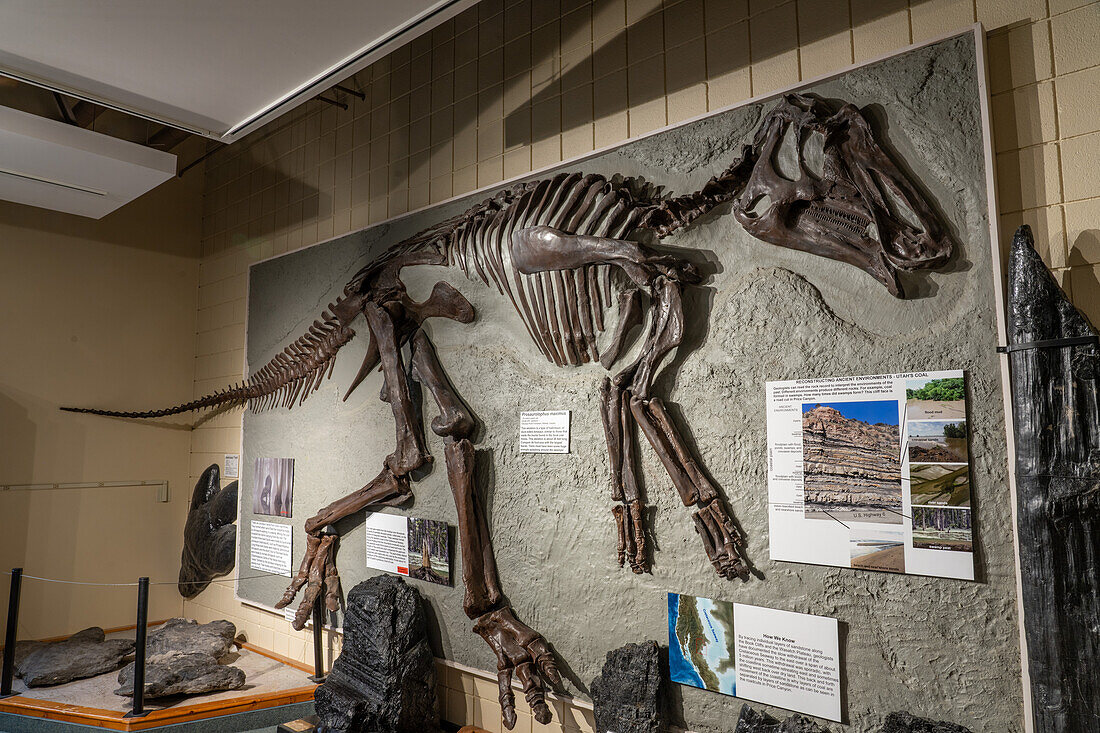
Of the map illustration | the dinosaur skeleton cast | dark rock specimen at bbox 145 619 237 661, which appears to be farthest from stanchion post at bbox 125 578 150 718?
the map illustration

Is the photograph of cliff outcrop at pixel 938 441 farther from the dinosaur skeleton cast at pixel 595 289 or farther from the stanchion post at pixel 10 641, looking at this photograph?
the stanchion post at pixel 10 641

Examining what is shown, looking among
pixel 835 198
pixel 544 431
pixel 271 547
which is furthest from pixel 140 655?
pixel 835 198

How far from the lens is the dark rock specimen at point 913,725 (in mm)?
1924

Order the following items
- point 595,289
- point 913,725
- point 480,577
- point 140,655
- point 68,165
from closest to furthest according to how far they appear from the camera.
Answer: point 913,725 → point 595,289 → point 480,577 → point 140,655 → point 68,165

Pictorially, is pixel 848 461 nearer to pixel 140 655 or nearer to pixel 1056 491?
pixel 1056 491

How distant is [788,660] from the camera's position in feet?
7.30

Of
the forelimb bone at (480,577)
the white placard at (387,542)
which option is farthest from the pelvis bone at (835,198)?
the white placard at (387,542)

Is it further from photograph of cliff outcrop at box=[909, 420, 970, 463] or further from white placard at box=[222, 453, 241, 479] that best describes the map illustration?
white placard at box=[222, 453, 241, 479]

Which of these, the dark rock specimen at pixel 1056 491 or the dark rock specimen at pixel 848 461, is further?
the dark rock specimen at pixel 848 461

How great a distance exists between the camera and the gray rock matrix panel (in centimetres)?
197

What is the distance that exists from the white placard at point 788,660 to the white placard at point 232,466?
371 cm

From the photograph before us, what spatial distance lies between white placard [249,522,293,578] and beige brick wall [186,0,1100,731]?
1.10 ft

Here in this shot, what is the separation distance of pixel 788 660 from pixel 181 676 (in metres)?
2.99

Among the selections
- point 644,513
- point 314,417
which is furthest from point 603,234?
point 314,417
